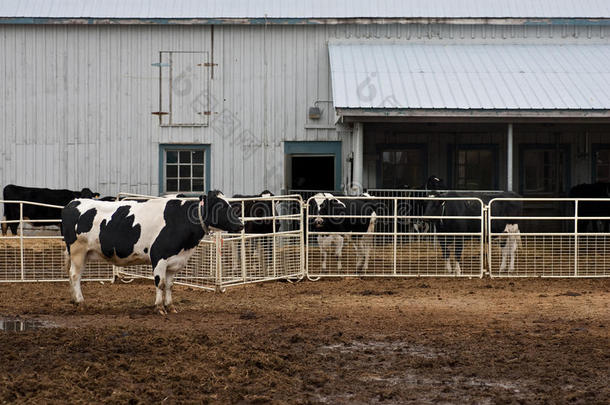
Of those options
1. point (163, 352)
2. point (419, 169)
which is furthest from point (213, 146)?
point (163, 352)

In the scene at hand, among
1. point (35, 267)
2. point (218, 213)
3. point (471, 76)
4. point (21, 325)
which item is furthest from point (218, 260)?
point (471, 76)

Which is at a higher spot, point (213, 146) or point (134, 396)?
point (213, 146)

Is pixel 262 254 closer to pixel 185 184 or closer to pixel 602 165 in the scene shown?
pixel 185 184

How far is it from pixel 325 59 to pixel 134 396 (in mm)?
16300

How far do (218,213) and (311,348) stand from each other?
131 inches

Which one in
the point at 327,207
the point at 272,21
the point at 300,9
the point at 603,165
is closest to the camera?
the point at 327,207

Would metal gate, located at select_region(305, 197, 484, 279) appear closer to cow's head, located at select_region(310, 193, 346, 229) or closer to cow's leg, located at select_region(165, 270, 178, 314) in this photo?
cow's head, located at select_region(310, 193, 346, 229)

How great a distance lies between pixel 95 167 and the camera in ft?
72.2

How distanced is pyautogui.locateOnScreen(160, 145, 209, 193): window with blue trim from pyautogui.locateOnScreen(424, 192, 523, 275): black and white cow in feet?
24.6

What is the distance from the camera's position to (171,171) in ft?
72.8

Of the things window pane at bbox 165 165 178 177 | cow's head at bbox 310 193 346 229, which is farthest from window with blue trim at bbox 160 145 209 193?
cow's head at bbox 310 193 346 229

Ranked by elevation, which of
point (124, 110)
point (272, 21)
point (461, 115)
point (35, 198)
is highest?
point (272, 21)

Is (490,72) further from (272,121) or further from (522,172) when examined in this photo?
(272,121)

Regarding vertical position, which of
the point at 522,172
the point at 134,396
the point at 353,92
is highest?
the point at 353,92
